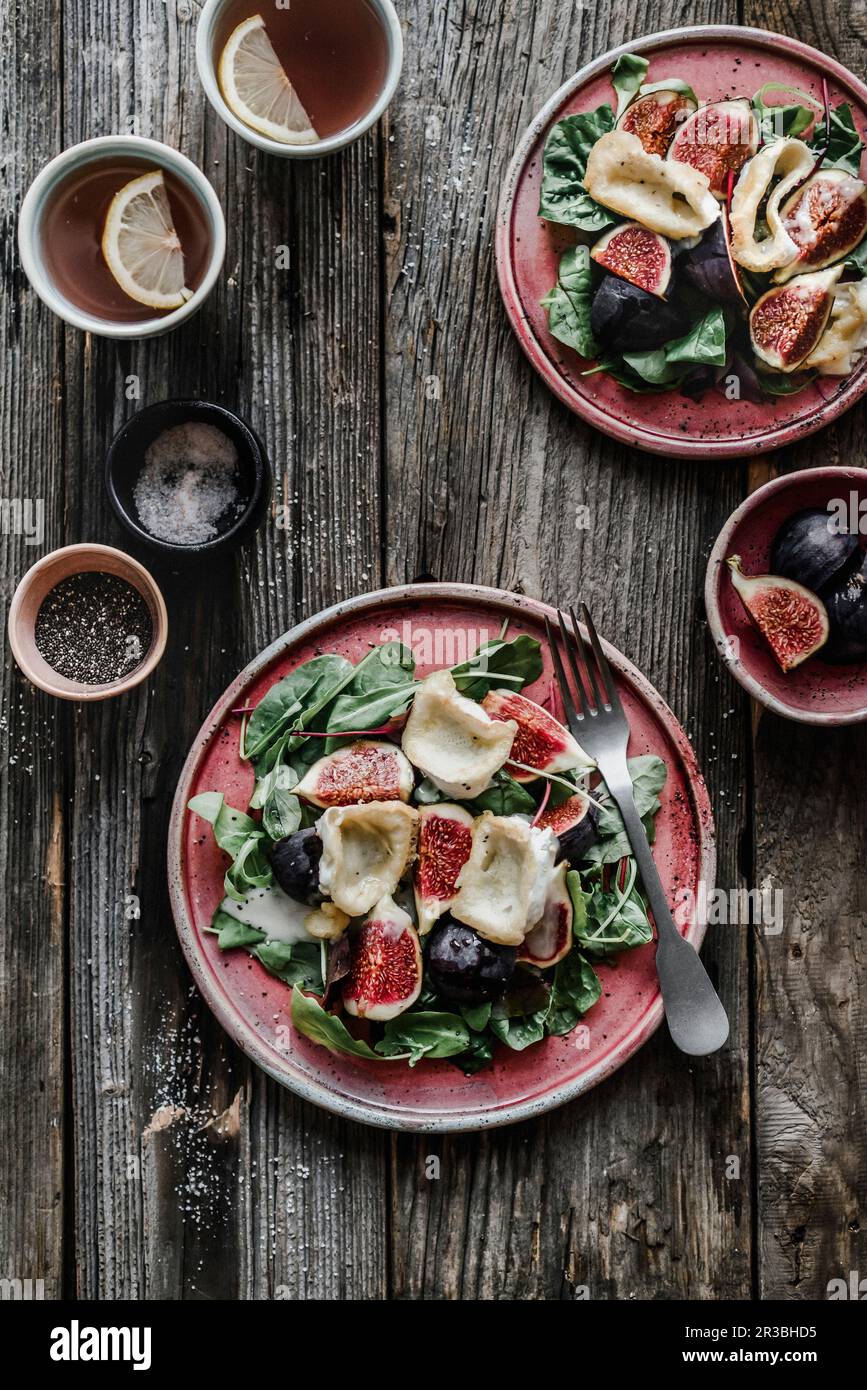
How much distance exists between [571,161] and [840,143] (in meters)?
0.47

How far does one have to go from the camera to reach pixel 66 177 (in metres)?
1.76

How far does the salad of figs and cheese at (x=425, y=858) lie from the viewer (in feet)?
5.67

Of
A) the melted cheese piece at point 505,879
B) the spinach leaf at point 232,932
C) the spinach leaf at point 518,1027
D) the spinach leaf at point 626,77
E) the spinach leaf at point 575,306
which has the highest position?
the spinach leaf at point 626,77

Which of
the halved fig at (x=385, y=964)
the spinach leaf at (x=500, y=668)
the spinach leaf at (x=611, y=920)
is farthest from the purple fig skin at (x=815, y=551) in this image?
the halved fig at (x=385, y=964)

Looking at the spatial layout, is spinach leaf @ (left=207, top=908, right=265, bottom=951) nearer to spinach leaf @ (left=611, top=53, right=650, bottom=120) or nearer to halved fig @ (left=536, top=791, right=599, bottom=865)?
halved fig @ (left=536, top=791, right=599, bottom=865)

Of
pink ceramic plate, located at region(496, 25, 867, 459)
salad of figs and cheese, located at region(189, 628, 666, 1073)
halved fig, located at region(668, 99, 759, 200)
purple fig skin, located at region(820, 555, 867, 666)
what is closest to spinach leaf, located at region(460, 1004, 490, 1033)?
salad of figs and cheese, located at region(189, 628, 666, 1073)

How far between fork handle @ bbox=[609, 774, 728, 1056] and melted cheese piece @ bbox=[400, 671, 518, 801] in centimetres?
23

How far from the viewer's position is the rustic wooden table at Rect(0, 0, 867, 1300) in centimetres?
192

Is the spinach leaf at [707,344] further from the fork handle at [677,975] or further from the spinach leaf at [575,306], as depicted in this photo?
the fork handle at [677,975]

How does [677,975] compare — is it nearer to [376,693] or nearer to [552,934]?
[552,934]

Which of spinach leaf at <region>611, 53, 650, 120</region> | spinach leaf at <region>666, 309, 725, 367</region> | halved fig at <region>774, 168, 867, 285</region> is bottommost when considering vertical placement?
spinach leaf at <region>666, 309, 725, 367</region>

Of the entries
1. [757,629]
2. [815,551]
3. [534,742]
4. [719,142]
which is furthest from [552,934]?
[719,142]

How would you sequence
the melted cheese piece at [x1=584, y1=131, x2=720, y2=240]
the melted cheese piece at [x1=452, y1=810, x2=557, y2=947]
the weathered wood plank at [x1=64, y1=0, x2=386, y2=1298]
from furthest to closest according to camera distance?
the weathered wood plank at [x1=64, y1=0, x2=386, y2=1298], the melted cheese piece at [x1=584, y1=131, x2=720, y2=240], the melted cheese piece at [x1=452, y1=810, x2=557, y2=947]

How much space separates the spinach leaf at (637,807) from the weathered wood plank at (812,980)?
0.24 meters
